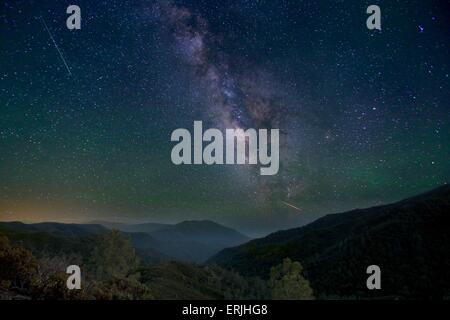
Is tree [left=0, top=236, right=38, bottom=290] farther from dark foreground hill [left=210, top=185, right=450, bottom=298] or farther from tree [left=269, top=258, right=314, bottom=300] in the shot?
dark foreground hill [left=210, top=185, right=450, bottom=298]

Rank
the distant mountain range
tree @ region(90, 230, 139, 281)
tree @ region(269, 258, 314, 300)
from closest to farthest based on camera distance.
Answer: tree @ region(269, 258, 314, 300), tree @ region(90, 230, 139, 281), the distant mountain range

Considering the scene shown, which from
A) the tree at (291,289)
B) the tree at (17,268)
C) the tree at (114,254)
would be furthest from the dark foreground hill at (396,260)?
the tree at (17,268)

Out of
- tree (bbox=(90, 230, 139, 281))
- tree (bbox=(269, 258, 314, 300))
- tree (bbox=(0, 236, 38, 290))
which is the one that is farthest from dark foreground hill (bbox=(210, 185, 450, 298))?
tree (bbox=(0, 236, 38, 290))

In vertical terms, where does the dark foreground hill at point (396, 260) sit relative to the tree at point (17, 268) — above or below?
below

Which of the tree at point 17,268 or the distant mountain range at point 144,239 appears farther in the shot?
the distant mountain range at point 144,239

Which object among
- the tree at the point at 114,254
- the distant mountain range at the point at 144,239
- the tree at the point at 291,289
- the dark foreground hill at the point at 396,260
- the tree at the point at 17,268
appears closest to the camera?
the tree at the point at 17,268

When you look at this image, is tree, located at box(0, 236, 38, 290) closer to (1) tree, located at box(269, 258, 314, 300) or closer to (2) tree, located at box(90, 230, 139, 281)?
(2) tree, located at box(90, 230, 139, 281)

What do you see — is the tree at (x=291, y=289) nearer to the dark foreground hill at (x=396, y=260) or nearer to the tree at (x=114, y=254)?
the dark foreground hill at (x=396, y=260)

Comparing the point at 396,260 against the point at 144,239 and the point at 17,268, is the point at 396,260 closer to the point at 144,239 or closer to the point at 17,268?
the point at 17,268

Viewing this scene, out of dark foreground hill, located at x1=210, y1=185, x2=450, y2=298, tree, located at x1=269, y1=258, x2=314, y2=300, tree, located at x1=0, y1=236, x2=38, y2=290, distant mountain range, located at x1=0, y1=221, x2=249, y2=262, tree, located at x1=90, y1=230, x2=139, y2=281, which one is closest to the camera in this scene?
tree, located at x1=0, y1=236, x2=38, y2=290

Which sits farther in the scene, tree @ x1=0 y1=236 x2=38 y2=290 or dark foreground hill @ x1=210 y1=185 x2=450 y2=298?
dark foreground hill @ x1=210 y1=185 x2=450 y2=298

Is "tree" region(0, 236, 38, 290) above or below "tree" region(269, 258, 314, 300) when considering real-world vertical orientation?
above
